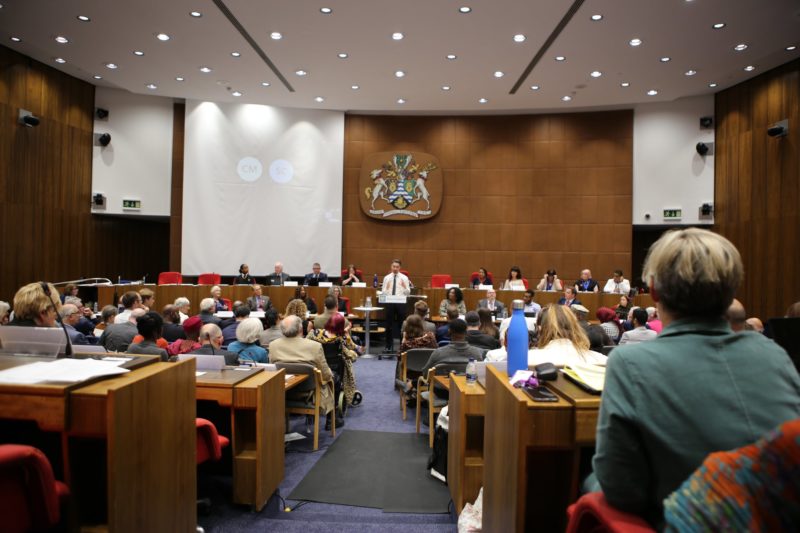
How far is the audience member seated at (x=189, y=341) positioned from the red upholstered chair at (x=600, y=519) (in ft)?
10.4

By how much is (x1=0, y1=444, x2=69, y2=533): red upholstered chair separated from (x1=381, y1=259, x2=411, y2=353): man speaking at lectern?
269 inches

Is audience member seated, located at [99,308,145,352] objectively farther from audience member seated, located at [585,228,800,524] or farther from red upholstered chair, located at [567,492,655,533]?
audience member seated, located at [585,228,800,524]

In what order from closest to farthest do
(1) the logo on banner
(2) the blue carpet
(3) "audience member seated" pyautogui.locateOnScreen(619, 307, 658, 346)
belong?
(2) the blue carpet < (3) "audience member seated" pyautogui.locateOnScreen(619, 307, 658, 346) < (1) the logo on banner

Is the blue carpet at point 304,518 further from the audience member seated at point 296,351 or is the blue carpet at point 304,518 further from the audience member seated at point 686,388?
the audience member seated at point 686,388

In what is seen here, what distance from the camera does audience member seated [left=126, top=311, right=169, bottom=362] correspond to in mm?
3158

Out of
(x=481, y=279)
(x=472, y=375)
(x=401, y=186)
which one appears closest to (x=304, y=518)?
(x=472, y=375)

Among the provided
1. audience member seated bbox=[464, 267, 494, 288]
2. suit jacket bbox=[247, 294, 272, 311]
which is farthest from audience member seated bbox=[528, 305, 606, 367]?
audience member seated bbox=[464, 267, 494, 288]

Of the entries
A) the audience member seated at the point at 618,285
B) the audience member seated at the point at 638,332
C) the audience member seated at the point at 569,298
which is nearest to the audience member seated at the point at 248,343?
the audience member seated at the point at 638,332

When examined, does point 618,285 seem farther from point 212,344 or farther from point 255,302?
point 212,344

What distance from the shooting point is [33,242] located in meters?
9.48

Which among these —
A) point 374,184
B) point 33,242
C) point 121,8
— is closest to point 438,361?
point 121,8

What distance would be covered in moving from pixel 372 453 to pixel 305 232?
819 cm

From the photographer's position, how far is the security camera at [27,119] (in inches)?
358

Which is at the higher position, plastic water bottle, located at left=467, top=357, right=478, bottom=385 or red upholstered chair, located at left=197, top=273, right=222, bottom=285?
red upholstered chair, located at left=197, top=273, right=222, bottom=285
